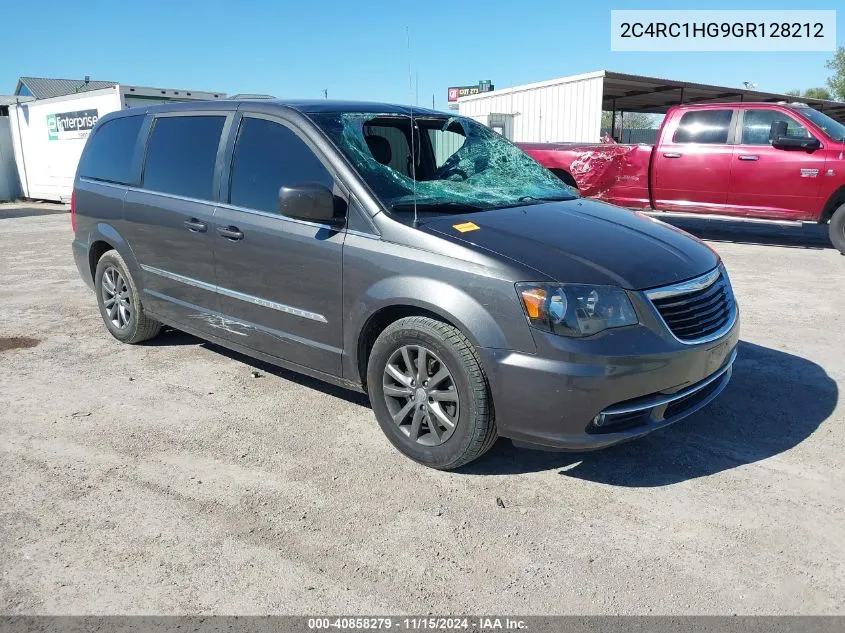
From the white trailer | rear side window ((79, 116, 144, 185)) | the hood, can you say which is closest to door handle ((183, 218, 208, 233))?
rear side window ((79, 116, 144, 185))

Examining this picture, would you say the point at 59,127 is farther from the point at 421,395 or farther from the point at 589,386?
the point at 589,386

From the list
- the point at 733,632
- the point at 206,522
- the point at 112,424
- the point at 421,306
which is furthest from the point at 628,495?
the point at 112,424

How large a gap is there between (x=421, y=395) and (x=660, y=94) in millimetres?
23064

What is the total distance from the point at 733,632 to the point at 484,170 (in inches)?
115

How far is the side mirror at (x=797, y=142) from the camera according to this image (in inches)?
359

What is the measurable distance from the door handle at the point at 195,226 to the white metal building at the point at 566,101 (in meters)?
13.8

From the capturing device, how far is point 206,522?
298 cm

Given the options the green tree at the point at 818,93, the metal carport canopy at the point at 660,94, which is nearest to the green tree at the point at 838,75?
the green tree at the point at 818,93

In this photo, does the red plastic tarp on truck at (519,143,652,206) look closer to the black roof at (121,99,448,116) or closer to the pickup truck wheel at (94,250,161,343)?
the black roof at (121,99,448,116)

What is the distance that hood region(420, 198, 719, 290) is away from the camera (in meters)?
3.09

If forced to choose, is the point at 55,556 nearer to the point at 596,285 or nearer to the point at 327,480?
the point at 327,480

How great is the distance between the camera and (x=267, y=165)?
13.1 feet

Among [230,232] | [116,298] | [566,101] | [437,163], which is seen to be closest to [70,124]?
[566,101]

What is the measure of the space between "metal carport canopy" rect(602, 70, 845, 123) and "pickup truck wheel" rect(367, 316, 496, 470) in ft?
52.7
